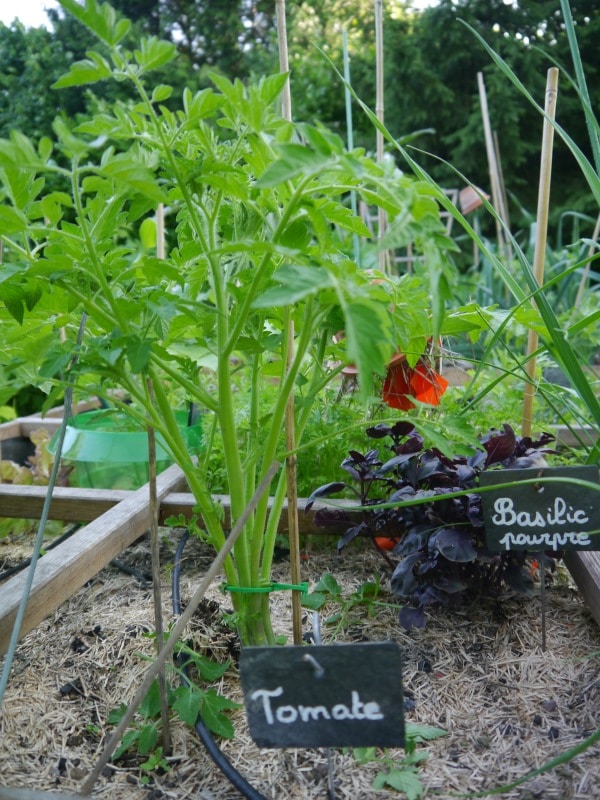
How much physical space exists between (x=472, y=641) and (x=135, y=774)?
22.5 inches

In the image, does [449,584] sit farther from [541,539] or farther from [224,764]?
[224,764]

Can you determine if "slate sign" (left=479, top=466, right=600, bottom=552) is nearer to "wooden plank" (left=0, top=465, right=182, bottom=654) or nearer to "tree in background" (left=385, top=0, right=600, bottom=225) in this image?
"wooden plank" (left=0, top=465, right=182, bottom=654)

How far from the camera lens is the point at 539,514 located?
959 millimetres

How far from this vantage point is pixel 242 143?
720 mm

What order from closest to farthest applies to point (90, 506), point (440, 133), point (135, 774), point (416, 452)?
point (135, 774) → point (416, 452) → point (90, 506) → point (440, 133)

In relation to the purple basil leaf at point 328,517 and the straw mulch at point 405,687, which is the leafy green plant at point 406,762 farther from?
the purple basil leaf at point 328,517

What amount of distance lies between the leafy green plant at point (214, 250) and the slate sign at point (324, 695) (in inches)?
8.1

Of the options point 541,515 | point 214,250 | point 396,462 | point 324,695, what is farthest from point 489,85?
point 324,695

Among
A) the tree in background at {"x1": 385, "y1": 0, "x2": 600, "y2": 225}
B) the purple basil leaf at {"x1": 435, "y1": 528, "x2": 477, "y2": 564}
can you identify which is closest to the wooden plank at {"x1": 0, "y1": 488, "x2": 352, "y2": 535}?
the purple basil leaf at {"x1": 435, "y1": 528, "x2": 477, "y2": 564}

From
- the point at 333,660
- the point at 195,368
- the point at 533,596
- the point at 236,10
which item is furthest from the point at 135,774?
the point at 236,10

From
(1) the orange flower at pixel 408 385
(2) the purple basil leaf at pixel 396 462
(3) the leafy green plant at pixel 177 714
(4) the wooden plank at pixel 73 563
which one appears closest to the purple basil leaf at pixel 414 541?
(2) the purple basil leaf at pixel 396 462

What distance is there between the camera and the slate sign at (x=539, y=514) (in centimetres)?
95

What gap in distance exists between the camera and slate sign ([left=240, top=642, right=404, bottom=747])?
0.65 meters

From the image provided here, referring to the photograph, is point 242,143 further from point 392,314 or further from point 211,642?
point 211,642
